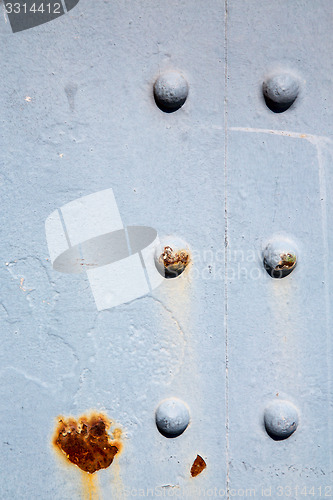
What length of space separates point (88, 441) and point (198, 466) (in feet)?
0.97

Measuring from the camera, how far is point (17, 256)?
102cm

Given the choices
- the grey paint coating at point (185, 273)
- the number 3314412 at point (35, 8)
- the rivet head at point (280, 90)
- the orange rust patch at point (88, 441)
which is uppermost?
the number 3314412 at point (35, 8)

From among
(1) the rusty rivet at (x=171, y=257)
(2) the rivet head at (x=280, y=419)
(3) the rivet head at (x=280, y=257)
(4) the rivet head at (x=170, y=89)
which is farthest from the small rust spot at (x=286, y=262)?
(4) the rivet head at (x=170, y=89)

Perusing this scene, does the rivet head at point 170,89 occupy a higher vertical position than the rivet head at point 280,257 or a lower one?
higher

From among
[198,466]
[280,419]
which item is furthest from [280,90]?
[198,466]

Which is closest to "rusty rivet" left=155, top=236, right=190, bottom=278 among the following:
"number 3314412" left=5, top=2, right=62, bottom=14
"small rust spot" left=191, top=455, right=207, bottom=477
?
"small rust spot" left=191, top=455, right=207, bottom=477

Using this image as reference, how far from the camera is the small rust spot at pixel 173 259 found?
38.4 inches

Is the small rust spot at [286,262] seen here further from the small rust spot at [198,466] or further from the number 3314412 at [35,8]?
the number 3314412 at [35,8]

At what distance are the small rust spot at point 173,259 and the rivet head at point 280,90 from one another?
0.44 meters

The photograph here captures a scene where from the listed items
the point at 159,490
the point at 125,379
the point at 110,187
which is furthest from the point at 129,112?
the point at 159,490

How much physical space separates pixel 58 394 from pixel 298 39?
3.58 ft

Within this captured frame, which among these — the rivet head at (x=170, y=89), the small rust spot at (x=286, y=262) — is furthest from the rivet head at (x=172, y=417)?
the rivet head at (x=170, y=89)

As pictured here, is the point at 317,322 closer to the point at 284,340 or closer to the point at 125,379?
the point at 284,340

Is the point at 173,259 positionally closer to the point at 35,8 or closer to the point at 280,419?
the point at 280,419
